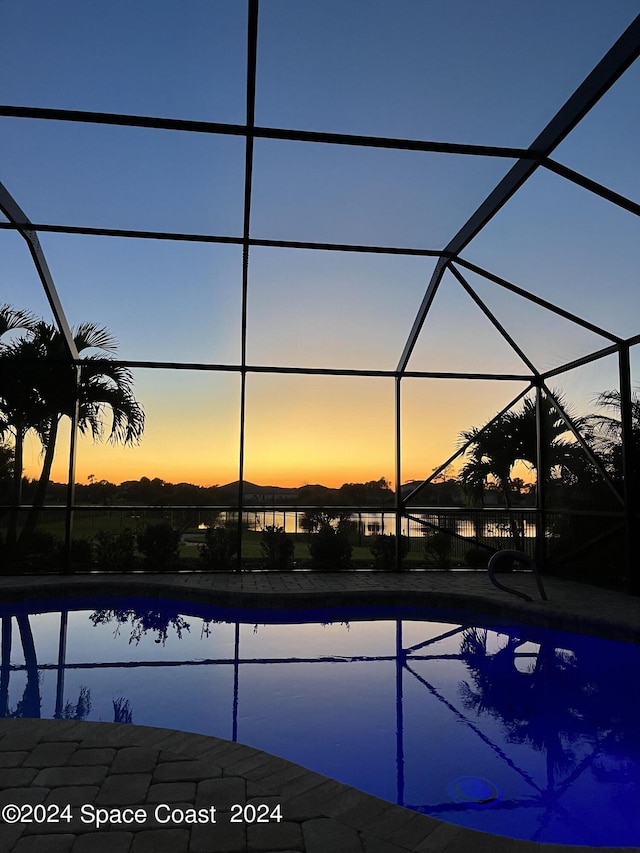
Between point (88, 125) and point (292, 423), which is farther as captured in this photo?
point (292, 423)

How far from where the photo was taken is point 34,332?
27.9 feet

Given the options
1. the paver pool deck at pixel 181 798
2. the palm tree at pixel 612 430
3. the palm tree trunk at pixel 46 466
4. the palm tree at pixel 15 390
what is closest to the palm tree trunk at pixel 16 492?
the palm tree at pixel 15 390

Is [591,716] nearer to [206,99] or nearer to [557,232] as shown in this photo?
[557,232]

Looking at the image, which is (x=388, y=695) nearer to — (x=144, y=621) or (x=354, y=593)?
(x=354, y=593)

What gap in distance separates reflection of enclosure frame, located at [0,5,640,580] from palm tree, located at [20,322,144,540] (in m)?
0.25

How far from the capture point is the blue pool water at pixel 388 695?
323cm

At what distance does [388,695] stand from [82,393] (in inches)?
240

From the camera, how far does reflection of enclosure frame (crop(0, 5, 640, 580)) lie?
448 cm

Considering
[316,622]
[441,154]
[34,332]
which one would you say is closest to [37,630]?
[316,622]

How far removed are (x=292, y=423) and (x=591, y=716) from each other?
806cm

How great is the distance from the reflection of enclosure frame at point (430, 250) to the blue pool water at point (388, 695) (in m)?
2.20

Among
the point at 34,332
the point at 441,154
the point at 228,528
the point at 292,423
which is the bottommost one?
the point at 228,528

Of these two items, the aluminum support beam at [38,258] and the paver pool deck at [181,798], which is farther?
the aluminum support beam at [38,258]

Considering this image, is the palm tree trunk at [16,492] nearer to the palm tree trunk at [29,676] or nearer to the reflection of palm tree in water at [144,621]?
the palm tree trunk at [29,676]
